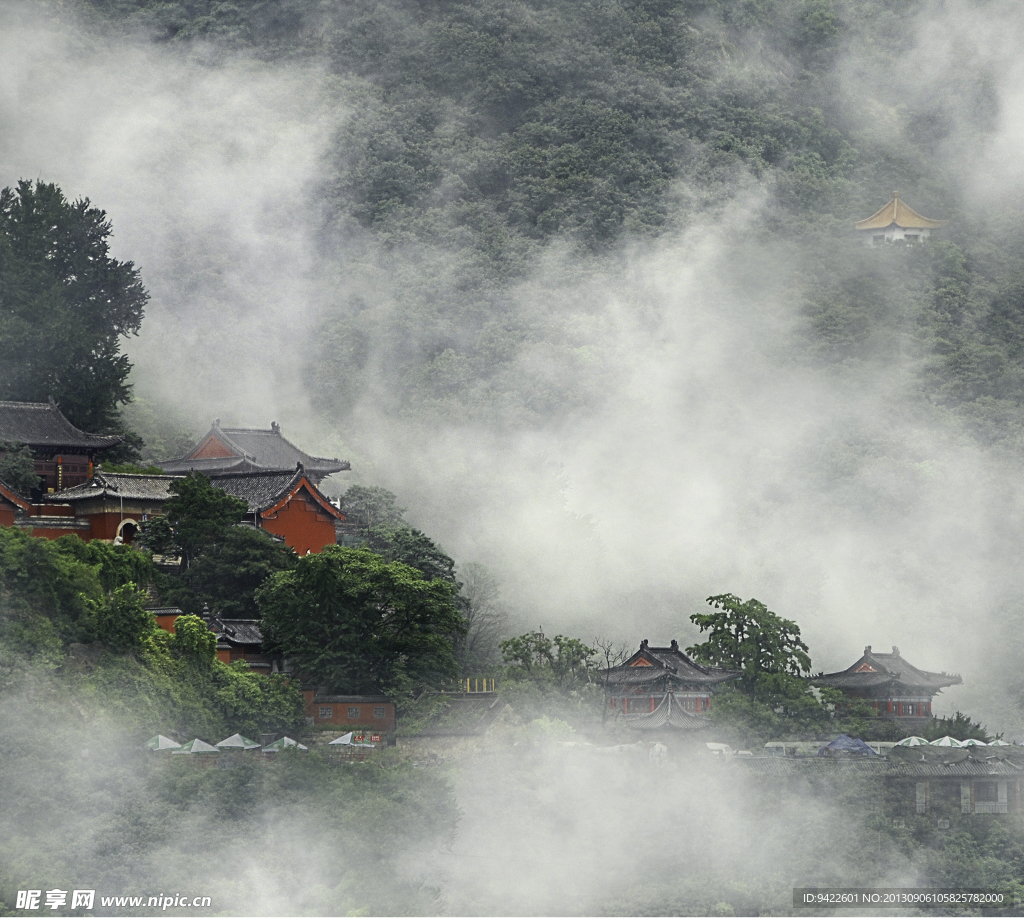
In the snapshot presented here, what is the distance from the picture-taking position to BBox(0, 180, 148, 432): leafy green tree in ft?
148

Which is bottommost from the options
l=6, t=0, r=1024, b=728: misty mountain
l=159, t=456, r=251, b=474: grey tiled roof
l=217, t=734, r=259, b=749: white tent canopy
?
l=217, t=734, r=259, b=749: white tent canopy

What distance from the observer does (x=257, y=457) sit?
51781 mm

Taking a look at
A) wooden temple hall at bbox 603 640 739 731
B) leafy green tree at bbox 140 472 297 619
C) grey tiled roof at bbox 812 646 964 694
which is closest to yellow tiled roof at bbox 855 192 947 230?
grey tiled roof at bbox 812 646 964 694

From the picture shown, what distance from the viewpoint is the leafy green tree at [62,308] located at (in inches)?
1770

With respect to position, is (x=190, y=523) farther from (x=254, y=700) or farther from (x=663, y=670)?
(x=663, y=670)

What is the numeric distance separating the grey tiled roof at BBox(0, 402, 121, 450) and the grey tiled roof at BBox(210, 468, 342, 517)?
2.91 metres

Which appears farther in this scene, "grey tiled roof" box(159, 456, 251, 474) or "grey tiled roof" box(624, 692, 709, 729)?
"grey tiled roof" box(159, 456, 251, 474)

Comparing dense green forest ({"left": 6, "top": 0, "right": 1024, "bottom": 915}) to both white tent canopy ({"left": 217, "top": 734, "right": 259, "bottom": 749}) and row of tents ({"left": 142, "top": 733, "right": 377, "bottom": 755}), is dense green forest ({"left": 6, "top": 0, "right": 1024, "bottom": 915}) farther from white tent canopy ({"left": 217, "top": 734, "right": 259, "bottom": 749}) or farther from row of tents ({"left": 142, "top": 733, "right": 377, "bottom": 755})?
white tent canopy ({"left": 217, "top": 734, "right": 259, "bottom": 749})

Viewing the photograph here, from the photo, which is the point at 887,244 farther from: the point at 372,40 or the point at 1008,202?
the point at 372,40

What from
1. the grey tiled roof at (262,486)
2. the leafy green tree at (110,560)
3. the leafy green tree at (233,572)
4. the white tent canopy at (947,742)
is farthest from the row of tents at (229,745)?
the white tent canopy at (947,742)

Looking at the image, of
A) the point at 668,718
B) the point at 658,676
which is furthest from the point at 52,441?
the point at 668,718

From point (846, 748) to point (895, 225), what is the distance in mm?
46175

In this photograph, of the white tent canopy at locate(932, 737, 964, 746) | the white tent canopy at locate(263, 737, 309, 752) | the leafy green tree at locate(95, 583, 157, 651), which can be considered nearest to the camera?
the leafy green tree at locate(95, 583, 157, 651)

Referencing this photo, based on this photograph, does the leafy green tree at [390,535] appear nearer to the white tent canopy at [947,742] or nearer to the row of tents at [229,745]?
the row of tents at [229,745]
